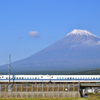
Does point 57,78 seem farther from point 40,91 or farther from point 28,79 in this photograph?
point 40,91

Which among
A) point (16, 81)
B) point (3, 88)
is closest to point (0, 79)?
point (16, 81)

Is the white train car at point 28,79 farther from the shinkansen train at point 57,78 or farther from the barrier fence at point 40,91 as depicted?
the barrier fence at point 40,91

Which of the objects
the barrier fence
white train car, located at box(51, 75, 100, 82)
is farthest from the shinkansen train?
the barrier fence

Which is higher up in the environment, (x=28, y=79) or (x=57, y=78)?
(x=57, y=78)

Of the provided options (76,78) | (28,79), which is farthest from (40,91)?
(76,78)

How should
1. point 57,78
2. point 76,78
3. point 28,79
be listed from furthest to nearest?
point 57,78 < point 28,79 < point 76,78

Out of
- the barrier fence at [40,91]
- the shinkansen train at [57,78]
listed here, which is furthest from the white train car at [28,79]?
the barrier fence at [40,91]

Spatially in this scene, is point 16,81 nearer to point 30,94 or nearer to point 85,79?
point 85,79

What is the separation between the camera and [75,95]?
184ft

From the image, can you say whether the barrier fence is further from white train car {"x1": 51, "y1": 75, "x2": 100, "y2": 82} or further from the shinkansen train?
the shinkansen train

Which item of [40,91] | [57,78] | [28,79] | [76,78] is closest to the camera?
[40,91]

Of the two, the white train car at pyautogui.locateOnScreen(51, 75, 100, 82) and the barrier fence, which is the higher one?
the white train car at pyautogui.locateOnScreen(51, 75, 100, 82)

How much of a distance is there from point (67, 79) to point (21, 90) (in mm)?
32304

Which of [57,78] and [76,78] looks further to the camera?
[57,78]
